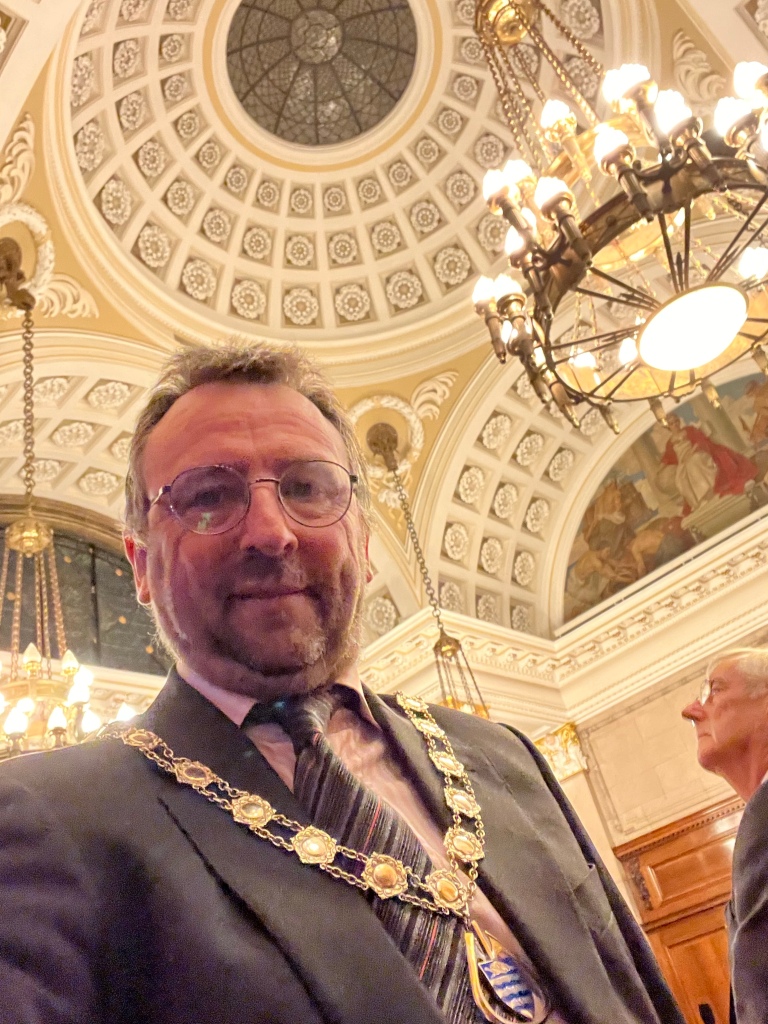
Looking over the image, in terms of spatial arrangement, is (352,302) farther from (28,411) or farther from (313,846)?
(313,846)

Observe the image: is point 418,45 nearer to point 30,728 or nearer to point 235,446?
point 30,728

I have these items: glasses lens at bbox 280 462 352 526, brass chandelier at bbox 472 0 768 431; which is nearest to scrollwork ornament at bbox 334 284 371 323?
brass chandelier at bbox 472 0 768 431

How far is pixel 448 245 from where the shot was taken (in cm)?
1027

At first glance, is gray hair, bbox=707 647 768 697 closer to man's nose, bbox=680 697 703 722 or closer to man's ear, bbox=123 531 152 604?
man's nose, bbox=680 697 703 722

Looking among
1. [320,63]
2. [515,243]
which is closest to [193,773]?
[515,243]

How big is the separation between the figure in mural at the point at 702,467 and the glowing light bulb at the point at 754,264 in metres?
5.22

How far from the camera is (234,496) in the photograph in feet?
4.39

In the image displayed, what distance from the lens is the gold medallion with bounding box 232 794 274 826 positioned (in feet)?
3.34

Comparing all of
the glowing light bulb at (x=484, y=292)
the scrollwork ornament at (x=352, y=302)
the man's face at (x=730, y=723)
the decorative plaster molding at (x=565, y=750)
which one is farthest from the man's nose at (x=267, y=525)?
the decorative plaster molding at (x=565, y=750)

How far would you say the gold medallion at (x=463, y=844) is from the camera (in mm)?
1152

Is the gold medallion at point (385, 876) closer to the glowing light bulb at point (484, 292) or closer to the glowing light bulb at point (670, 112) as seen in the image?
the glowing light bulb at point (670, 112)

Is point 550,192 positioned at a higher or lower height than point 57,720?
higher

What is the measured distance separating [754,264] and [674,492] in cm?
593

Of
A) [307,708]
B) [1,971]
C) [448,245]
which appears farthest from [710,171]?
[448,245]
